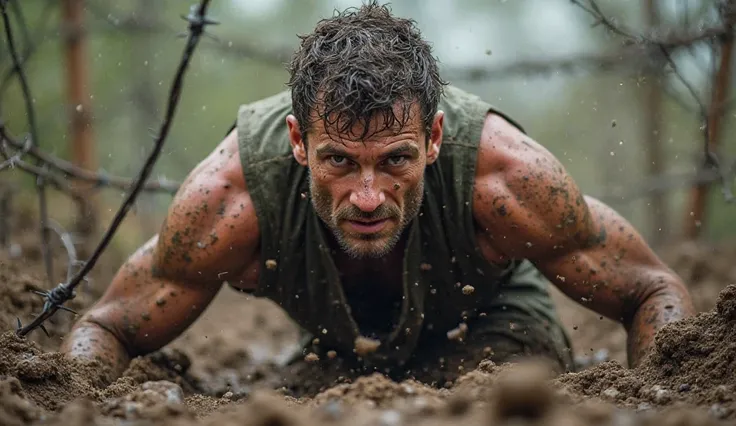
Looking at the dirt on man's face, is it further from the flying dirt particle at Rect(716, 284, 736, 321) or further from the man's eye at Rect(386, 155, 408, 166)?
the flying dirt particle at Rect(716, 284, 736, 321)

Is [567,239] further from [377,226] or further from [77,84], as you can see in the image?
[77,84]

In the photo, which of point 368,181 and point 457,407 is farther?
point 368,181

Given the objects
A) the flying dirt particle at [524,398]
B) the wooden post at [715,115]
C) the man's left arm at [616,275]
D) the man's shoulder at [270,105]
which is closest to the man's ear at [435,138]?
the man's left arm at [616,275]

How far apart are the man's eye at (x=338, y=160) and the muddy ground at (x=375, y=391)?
823mm

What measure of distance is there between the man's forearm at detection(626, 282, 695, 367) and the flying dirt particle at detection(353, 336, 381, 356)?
38.8 inches

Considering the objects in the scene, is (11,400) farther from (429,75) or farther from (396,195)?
(429,75)

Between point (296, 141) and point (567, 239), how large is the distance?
1.08 metres

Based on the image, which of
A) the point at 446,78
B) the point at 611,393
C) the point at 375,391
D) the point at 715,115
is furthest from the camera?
the point at 446,78

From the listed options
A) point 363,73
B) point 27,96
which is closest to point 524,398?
point 363,73

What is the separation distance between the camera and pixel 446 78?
817 cm

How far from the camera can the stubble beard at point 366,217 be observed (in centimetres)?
311

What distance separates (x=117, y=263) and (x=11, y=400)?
4.96 m

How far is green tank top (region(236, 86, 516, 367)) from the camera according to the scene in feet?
11.3

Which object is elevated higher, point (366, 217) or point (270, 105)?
point (270, 105)
